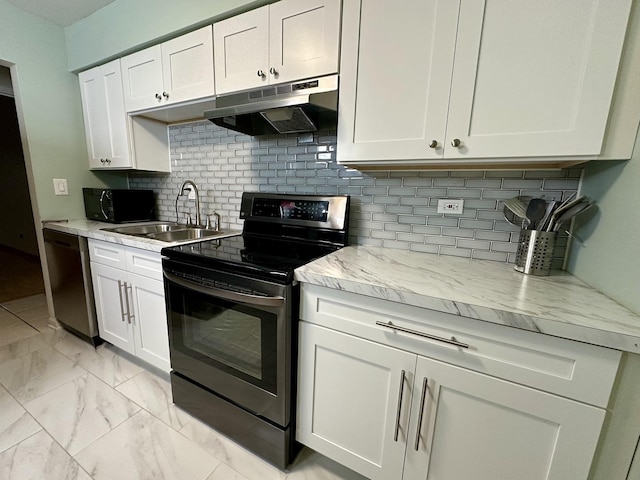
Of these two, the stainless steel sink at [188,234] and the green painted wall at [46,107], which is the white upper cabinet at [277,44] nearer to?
the stainless steel sink at [188,234]

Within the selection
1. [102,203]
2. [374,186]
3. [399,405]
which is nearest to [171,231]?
[102,203]

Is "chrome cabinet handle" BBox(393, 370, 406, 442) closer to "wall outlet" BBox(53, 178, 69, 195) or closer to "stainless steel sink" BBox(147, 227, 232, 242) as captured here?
"stainless steel sink" BBox(147, 227, 232, 242)

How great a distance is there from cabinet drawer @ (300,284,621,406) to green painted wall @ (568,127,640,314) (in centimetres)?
23

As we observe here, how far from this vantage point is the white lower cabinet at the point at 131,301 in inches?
62.4

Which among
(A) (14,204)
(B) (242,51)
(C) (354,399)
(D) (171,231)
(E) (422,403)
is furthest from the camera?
(A) (14,204)

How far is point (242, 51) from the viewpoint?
1.40m

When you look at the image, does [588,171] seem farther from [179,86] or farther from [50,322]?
[50,322]

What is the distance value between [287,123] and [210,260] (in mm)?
854

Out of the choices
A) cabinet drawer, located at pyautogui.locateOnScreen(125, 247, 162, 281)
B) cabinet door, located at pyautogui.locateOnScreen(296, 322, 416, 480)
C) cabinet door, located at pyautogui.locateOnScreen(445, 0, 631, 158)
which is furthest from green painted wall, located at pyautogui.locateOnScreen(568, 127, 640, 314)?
cabinet drawer, located at pyautogui.locateOnScreen(125, 247, 162, 281)

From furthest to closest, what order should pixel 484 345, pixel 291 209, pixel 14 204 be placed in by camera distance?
pixel 14 204 → pixel 291 209 → pixel 484 345

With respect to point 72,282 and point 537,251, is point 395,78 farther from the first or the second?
point 72,282

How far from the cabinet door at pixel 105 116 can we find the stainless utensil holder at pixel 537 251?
8.40 ft

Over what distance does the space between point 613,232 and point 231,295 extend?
139cm

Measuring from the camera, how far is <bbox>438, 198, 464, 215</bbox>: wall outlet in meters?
1.33
